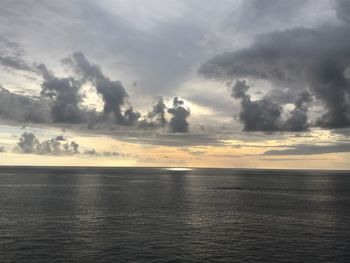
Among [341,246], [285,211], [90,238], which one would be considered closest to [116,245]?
[90,238]

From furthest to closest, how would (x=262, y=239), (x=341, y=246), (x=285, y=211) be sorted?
(x=285, y=211) → (x=262, y=239) → (x=341, y=246)

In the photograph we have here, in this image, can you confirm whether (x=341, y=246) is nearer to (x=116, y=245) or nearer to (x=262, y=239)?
(x=262, y=239)

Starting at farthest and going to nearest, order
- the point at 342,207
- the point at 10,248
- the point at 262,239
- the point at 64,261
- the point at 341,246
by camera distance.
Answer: the point at 342,207
the point at 262,239
the point at 341,246
the point at 10,248
the point at 64,261

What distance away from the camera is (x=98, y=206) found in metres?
116

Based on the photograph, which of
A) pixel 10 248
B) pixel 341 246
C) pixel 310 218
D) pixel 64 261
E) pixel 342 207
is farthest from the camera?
pixel 342 207

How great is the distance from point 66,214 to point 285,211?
2439 inches

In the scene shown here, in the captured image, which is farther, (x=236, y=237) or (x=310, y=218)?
(x=310, y=218)

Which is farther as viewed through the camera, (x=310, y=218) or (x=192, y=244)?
(x=310, y=218)

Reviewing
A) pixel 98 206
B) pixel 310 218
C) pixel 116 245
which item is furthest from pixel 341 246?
pixel 98 206

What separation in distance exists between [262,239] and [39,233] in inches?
1655

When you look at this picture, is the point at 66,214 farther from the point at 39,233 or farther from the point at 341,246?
the point at 341,246

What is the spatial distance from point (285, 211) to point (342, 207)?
79.6ft

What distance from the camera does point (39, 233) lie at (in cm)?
7231

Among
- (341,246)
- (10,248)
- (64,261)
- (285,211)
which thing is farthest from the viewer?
(285,211)
